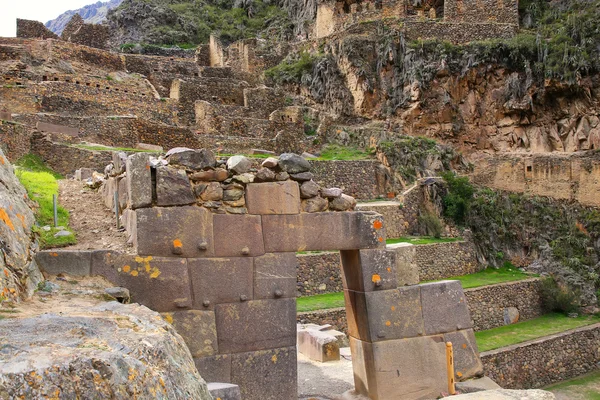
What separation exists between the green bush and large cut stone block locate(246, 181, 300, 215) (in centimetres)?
1800

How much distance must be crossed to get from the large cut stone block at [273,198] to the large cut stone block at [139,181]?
3.51 feet

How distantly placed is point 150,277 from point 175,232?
1.68 ft

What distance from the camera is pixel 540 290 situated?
22125 millimetres

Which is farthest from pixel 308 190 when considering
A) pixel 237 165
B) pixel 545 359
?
pixel 545 359

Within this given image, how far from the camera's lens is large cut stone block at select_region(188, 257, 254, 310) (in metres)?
6.20

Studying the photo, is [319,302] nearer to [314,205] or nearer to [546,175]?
[314,205]

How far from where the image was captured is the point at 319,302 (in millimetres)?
17375

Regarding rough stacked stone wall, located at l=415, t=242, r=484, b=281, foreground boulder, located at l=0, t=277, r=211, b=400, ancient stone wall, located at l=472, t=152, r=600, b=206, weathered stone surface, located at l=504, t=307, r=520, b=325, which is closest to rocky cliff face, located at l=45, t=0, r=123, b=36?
ancient stone wall, located at l=472, t=152, r=600, b=206

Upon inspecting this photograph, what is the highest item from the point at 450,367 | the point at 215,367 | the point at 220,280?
the point at 220,280

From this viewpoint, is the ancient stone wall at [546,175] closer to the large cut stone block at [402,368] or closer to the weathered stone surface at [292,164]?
the large cut stone block at [402,368]

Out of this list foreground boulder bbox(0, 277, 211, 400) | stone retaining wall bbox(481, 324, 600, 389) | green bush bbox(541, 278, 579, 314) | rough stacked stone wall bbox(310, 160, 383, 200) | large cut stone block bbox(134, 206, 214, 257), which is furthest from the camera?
rough stacked stone wall bbox(310, 160, 383, 200)

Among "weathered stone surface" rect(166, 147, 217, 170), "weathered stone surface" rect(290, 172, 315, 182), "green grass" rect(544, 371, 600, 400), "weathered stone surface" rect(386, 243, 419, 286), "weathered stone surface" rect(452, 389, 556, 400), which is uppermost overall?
"weathered stone surface" rect(166, 147, 217, 170)

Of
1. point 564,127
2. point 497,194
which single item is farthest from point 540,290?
point 564,127

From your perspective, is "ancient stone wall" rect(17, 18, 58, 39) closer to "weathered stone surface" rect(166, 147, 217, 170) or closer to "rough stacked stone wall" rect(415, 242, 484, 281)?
"rough stacked stone wall" rect(415, 242, 484, 281)
